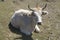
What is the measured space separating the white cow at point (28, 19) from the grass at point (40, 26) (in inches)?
13.0

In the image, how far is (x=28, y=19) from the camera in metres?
9.68

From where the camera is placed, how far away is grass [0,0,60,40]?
9462 millimetres

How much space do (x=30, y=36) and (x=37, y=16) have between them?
3.21 feet

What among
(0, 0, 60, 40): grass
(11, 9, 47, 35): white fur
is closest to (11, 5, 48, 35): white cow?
(11, 9, 47, 35): white fur

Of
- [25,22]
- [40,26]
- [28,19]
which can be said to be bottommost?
[40,26]

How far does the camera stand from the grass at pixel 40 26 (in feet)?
31.0

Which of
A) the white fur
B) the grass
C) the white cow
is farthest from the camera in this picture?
the white fur

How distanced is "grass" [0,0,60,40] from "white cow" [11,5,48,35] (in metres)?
0.33

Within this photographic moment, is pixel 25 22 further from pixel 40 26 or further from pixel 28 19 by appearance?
pixel 40 26

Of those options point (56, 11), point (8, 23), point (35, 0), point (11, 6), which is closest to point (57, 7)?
point (56, 11)

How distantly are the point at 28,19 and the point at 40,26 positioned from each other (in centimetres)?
116

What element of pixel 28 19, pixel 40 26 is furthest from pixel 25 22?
pixel 40 26

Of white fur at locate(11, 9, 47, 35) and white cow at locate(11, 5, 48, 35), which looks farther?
white fur at locate(11, 9, 47, 35)

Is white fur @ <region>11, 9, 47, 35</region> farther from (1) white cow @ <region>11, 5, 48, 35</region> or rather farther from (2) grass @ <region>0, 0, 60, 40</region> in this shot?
(2) grass @ <region>0, 0, 60, 40</region>
